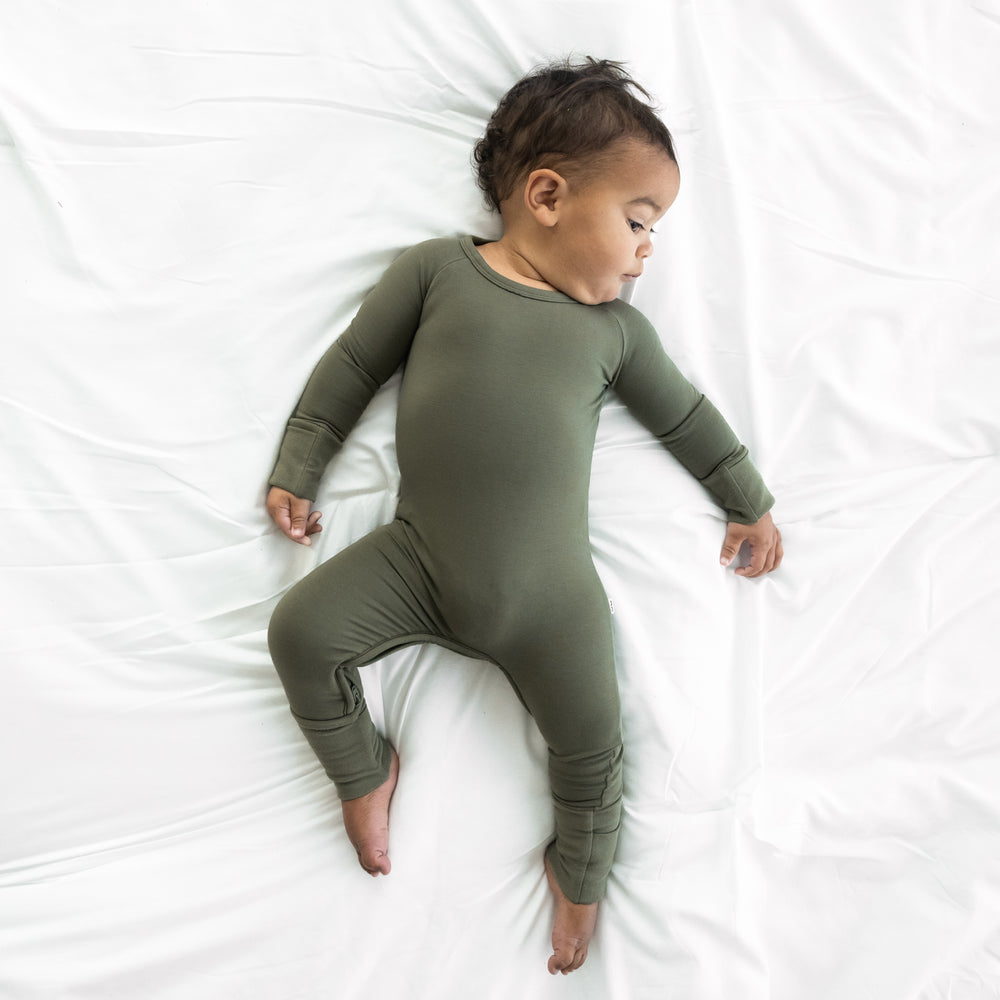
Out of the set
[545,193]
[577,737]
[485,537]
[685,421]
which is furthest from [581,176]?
[577,737]

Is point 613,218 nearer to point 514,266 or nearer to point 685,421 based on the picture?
point 514,266

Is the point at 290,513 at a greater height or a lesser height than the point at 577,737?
greater

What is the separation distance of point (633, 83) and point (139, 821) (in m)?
1.06

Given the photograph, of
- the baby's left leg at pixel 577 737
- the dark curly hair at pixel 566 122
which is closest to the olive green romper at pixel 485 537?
the baby's left leg at pixel 577 737

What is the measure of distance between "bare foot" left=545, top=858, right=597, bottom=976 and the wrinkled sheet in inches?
0.9

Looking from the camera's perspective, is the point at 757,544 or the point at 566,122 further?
the point at 757,544

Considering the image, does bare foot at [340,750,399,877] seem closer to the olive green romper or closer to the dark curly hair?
A: the olive green romper

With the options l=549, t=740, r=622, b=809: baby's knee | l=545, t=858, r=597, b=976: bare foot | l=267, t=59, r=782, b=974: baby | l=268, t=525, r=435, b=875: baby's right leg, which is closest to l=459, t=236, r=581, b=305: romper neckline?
l=267, t=59, r=782, b=974: baby

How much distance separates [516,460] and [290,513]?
0.29m

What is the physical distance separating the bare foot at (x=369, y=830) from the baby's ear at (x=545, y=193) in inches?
27.4

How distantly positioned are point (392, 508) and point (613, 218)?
43 centimetres

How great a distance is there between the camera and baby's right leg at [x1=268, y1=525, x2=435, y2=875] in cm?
92

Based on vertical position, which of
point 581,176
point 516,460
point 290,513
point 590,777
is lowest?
point 590,777

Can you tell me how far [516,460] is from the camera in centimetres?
92
